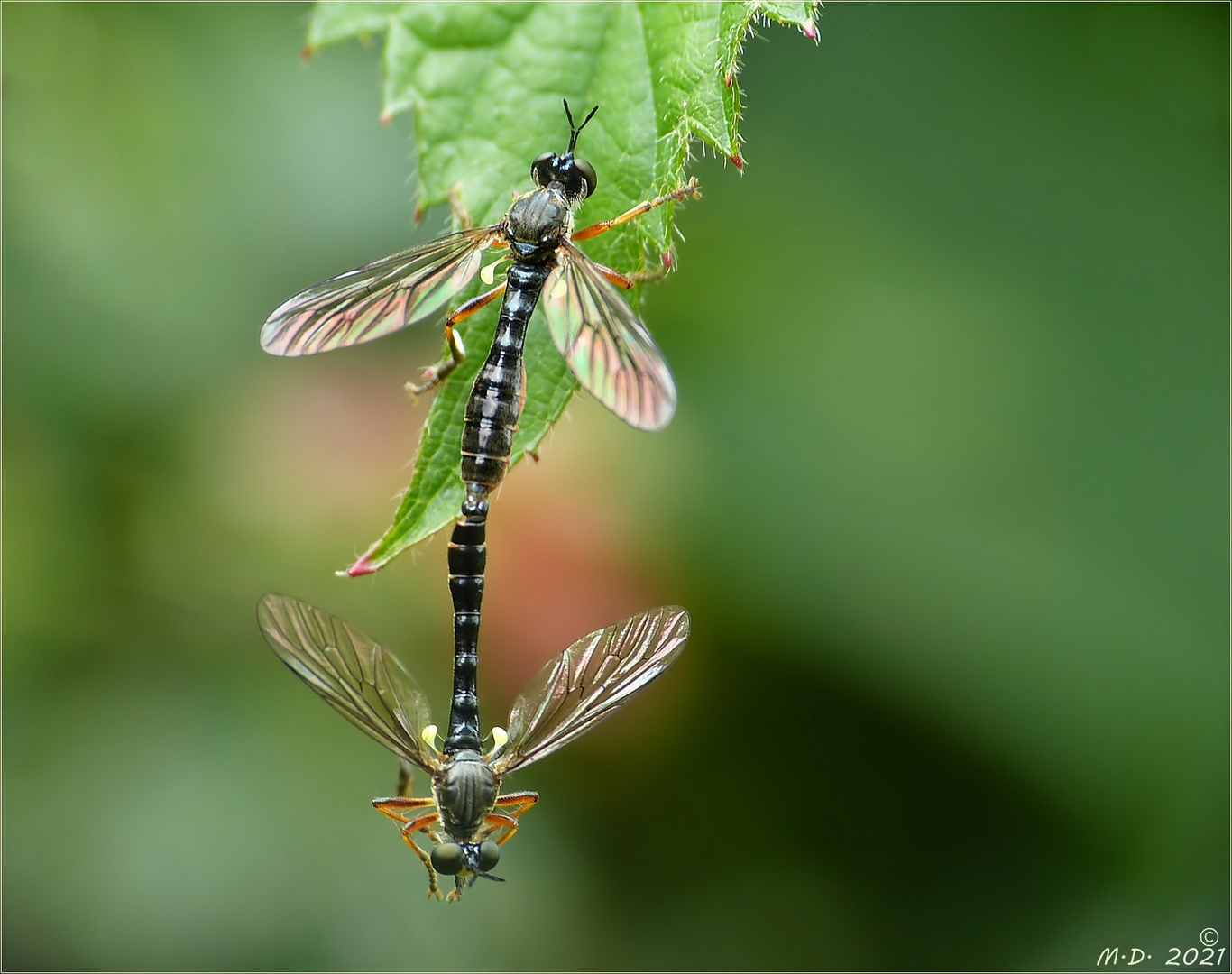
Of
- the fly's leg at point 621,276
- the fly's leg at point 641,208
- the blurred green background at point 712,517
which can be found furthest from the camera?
the blurred green background at point 712,517

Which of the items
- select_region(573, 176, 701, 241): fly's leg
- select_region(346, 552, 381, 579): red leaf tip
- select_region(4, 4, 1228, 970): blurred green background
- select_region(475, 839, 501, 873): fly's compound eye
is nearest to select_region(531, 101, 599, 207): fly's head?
select_region(573, 176, 701, 241): fly's leg

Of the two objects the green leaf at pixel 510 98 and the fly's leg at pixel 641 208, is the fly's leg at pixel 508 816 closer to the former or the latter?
the green leaf at pixel 510 98

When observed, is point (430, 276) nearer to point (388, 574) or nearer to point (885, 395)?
point (388, 574)

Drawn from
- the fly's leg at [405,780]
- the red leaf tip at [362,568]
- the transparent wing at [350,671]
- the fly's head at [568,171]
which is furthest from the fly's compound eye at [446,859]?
the fly's head at [568,171]

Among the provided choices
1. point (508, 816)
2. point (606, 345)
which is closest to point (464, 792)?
point (508, 816)

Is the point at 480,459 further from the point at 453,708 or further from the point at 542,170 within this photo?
the point at 453,708

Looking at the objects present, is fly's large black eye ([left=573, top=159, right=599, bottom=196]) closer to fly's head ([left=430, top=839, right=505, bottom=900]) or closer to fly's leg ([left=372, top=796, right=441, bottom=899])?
fly's leg ([left=372, top=796, right=441, bottom=899])
